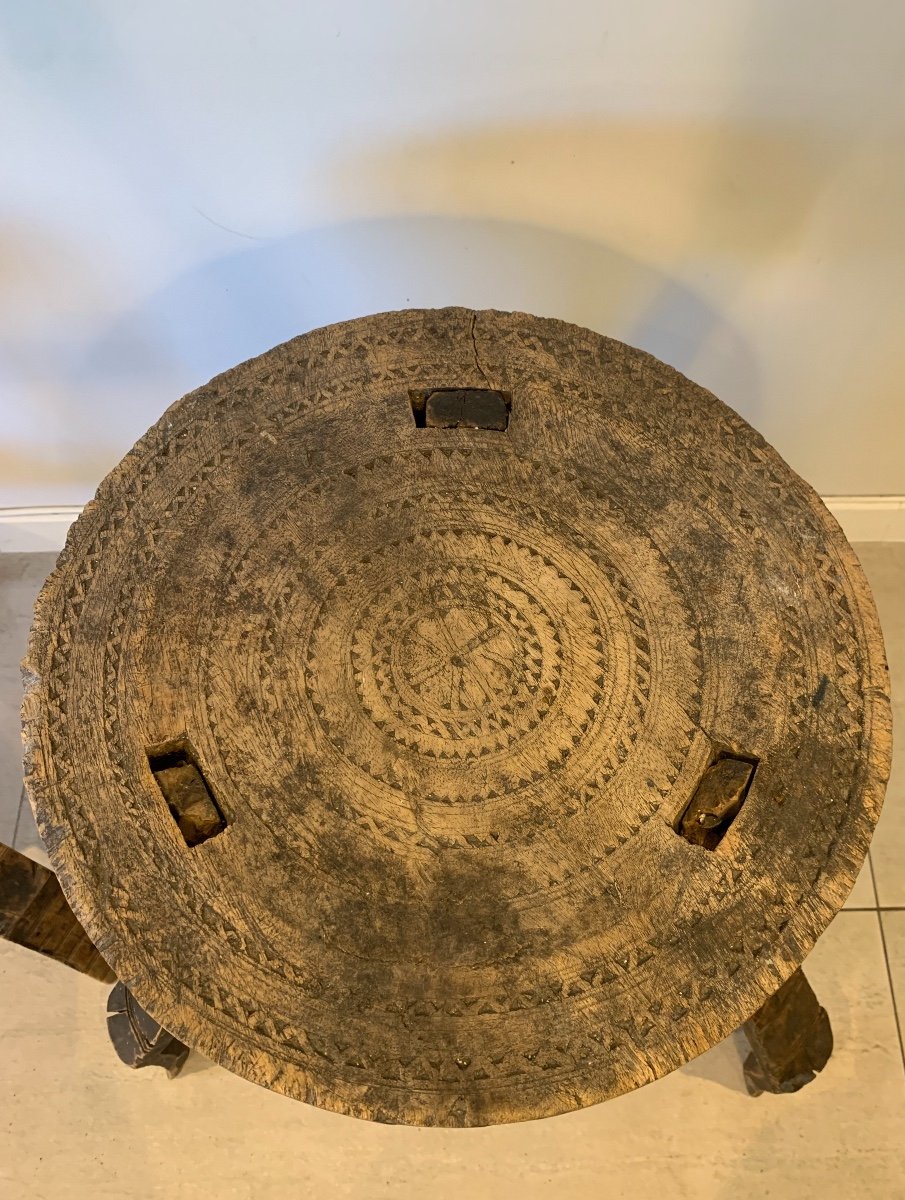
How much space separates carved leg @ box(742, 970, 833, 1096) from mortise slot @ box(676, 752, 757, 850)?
1.46ft

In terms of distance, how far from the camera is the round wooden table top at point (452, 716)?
3.59 feet

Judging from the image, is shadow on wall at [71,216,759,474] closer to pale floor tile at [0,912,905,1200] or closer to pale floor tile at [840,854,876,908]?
pale floor tile at [840,854,876,908]

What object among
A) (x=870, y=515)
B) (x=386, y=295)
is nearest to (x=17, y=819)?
(x=386, y=295)

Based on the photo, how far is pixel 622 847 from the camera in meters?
1.17

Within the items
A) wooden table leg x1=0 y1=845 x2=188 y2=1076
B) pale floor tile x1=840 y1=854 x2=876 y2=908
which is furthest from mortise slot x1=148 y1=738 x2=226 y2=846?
pale floor tile x1=840 y1=854 x2=876 y2=908

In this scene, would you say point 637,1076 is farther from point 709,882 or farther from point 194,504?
point 194,504

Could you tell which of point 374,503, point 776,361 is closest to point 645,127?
point 776,361

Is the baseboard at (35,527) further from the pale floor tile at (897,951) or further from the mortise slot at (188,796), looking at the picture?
the pale floor tile at (897,951)

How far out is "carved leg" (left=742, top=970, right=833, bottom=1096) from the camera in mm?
1467

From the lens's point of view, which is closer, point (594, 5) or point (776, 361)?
point (594, 5)

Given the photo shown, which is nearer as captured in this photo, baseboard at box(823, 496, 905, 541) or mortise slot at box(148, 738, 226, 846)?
mortise slot at box(148, 738, 226, 846)

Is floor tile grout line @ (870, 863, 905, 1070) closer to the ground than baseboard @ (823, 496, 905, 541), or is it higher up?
closer to the ground

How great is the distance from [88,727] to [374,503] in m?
0.52

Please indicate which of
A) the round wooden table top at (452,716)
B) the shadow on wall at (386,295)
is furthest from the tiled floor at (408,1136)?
the shadow on wall at (386,295)
